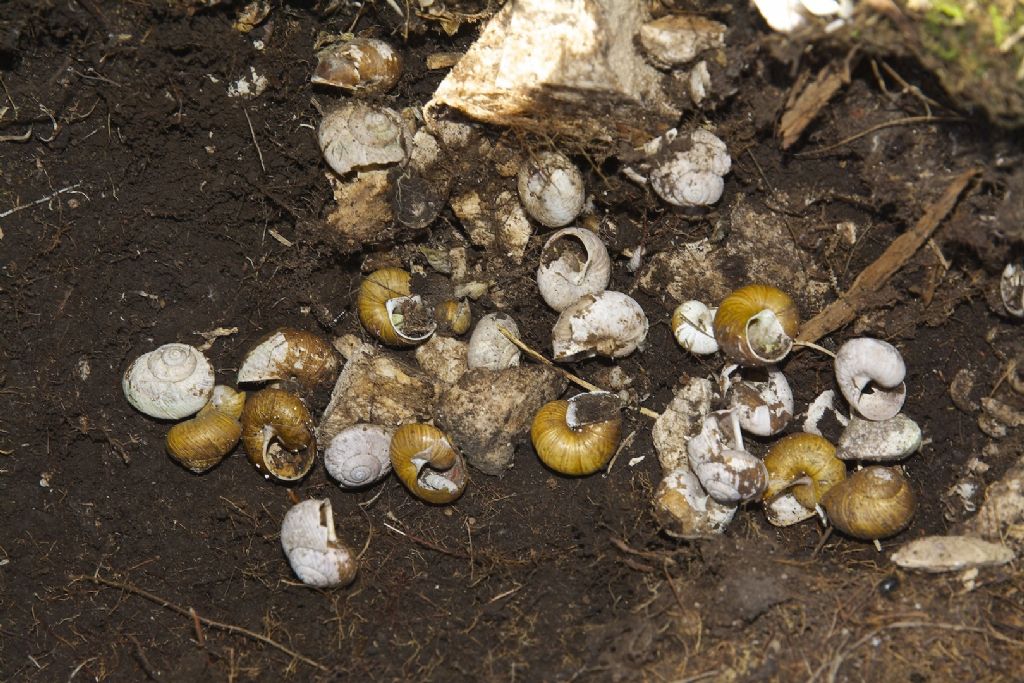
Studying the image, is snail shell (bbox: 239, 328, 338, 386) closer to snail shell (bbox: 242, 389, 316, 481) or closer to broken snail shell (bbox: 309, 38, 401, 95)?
snail shell (bbox: 242, 389, 316, 481)

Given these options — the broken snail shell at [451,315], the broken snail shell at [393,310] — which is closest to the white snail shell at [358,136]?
the broken snail shell at [393,310]

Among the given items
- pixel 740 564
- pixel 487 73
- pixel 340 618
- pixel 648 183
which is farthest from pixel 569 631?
pixel 487 73

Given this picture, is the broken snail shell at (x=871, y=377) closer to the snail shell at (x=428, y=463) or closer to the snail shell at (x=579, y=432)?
the snail shell at (x=579, y=432)

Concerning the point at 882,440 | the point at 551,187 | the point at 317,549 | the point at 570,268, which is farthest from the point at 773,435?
the point at 317,549

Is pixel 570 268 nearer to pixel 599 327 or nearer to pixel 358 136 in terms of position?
pixel 599 327

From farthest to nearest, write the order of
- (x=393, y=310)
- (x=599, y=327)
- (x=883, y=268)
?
(x=393, y=310) → (x=599, y=327) → (x=883, y=268)

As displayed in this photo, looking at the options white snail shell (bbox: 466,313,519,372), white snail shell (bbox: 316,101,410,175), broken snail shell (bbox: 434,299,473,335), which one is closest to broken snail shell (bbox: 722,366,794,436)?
white snail shell (bbox: 466,313,519,372)
